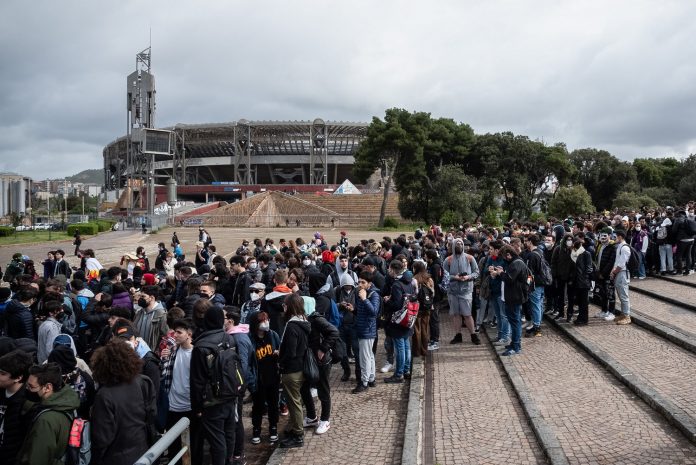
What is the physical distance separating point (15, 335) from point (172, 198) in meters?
47.3

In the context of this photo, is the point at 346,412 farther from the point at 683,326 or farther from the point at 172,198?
the point at 172,198

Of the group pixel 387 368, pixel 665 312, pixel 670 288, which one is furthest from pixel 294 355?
pixel 670 288

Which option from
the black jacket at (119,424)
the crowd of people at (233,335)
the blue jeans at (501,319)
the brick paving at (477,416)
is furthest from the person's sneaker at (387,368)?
the black jacket at (119,424)

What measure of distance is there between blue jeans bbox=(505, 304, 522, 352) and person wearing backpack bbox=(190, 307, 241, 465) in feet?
15.4

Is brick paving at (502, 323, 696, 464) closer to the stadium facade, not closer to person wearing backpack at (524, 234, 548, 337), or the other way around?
person wearing backpack at (524, 234, 548, 337)

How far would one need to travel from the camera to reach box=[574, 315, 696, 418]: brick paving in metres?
5.51

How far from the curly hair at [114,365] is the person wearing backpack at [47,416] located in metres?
0.22

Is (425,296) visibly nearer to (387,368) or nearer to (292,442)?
(387,368)

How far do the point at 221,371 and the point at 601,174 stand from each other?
49.3 metres

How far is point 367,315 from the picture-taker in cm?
640

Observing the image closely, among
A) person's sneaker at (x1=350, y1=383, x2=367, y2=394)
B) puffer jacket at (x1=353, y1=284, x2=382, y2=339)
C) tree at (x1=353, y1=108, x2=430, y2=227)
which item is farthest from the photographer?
tree at (x1=353, y1=108, x2=430, y2=227)

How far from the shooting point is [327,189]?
7456cm

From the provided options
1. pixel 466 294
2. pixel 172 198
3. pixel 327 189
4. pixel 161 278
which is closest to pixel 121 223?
pixel 172 198

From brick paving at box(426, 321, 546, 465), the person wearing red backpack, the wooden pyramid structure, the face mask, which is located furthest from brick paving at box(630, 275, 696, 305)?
the wooden pyramid structure
